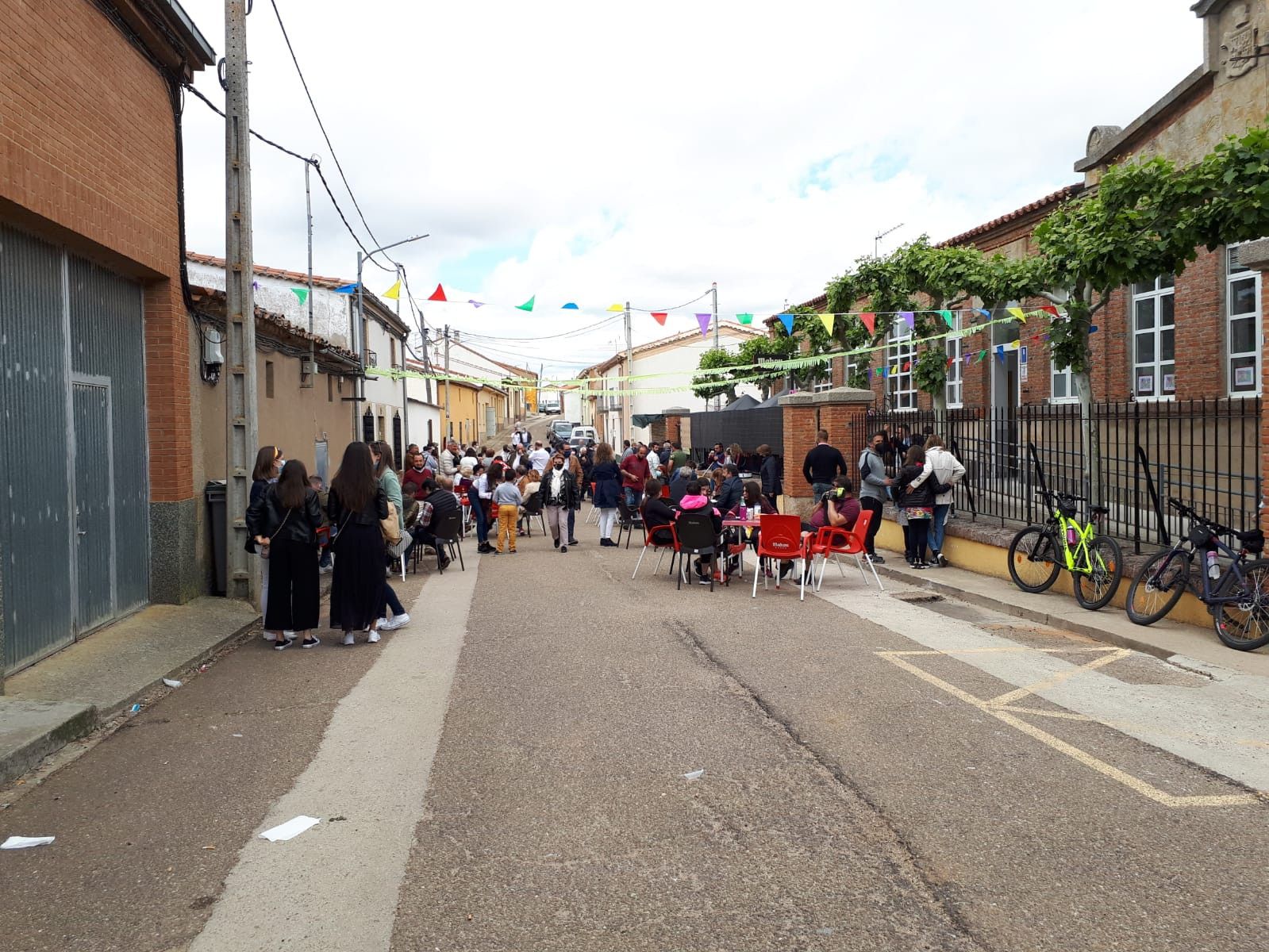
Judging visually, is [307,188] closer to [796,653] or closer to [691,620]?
[691,620]

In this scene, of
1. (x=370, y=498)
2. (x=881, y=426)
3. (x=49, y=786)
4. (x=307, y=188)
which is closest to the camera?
(x=49, y=786)

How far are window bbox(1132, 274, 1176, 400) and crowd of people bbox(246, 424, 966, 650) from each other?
3935mm

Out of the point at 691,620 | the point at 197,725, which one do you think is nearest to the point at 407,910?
the point at 197,725

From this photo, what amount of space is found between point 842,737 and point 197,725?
12.9 ft

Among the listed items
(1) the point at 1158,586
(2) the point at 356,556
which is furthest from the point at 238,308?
(1) the point at 1158,586

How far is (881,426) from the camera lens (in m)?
17.7

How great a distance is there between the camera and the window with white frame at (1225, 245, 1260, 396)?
1423 centimetres

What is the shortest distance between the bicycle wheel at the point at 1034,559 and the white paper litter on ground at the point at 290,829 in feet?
28.5

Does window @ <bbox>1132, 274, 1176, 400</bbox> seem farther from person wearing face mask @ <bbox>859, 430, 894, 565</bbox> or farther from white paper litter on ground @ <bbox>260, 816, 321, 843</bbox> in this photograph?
white paper litter on ground @ <bbox>260, 816, 321, 843</bbox>

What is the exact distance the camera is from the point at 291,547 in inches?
360

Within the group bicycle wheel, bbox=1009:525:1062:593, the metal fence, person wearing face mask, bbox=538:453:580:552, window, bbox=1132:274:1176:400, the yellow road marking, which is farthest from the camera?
person wearing face mask, bbox=538:453:580:552

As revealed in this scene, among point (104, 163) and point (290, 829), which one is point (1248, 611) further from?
point (104, 163)

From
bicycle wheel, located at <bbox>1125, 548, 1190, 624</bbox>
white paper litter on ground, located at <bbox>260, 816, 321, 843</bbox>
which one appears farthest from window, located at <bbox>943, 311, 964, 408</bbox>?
white paper litter on ground, located at <bbox>260, 816, 321, 843</bbox>

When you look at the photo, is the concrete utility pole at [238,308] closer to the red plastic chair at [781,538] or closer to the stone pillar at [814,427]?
the red plastic chair at [781,538]
